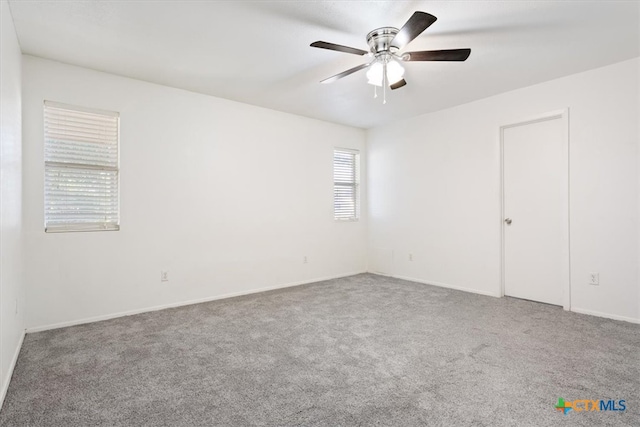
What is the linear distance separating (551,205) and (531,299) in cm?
113

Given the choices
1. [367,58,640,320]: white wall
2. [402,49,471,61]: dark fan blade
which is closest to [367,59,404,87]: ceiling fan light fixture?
[402,49,471,61]: dark fan blade

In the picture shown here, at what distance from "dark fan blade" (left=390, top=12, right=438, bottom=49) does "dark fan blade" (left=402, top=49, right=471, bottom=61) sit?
0.19 meters

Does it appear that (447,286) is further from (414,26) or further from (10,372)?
(10,372)

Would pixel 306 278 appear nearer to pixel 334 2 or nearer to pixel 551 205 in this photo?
pixel 551 205

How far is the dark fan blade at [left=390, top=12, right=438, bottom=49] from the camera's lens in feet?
6.19

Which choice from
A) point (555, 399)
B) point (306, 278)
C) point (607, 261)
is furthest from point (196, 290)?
point (607, 261)

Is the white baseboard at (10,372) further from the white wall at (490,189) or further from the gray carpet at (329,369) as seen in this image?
the white wall at (490,189)

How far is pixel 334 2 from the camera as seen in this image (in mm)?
2232

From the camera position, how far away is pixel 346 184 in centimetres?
569

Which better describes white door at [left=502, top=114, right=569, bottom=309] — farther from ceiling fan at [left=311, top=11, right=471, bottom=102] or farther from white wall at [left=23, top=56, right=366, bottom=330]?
white wall at [left=23, top=56, right=366, bottom=330]

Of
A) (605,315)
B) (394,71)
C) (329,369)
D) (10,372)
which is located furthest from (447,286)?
(10,372)

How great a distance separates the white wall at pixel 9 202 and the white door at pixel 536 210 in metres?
4.76

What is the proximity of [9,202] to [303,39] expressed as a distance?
243 centimetres

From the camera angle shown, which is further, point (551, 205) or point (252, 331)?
point (551, 205)
